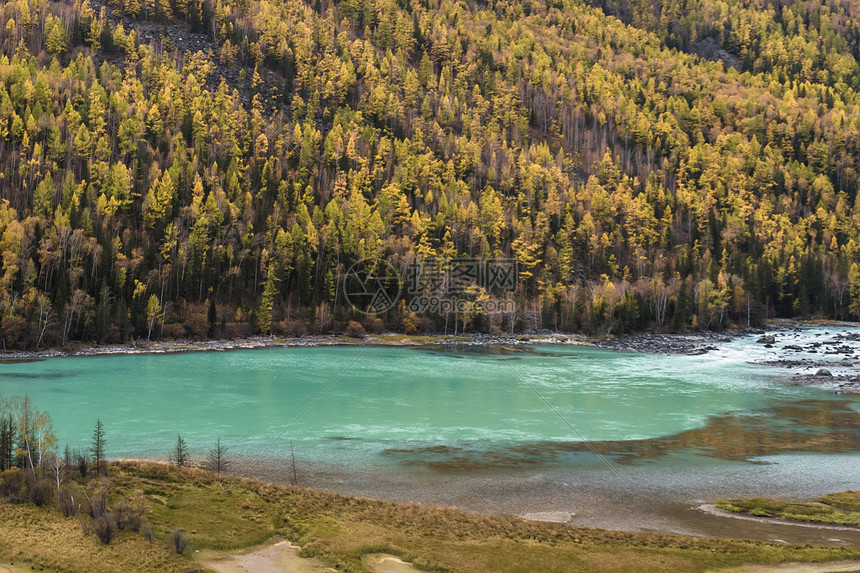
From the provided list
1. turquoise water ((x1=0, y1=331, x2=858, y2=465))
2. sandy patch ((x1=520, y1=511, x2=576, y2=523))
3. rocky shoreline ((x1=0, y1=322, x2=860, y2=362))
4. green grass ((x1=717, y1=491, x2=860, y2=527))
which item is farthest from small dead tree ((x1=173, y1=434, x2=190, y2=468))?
rocky shoreline ((x1=0, y1=322, x2=860, y2=362))

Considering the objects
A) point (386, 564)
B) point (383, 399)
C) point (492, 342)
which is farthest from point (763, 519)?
point (492, 342)

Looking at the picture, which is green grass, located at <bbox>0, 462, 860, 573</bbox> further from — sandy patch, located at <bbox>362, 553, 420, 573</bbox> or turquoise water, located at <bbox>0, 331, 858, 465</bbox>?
turquoise water, located at <bbox>0, 331, 858, 465</bbox>

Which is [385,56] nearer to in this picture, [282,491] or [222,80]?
[222,80]

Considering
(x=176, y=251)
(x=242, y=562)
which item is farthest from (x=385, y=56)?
(x=242, y=562)

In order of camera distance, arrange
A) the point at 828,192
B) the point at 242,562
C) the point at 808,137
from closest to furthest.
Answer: the point at 242,562 → the point at 828,192 → the point at 808,137

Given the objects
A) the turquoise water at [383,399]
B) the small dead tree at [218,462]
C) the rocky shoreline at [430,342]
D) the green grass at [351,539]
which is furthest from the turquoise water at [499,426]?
the rocky shoreline at [430,342]

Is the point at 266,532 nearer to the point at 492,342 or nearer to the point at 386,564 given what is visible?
the point at 386,564
